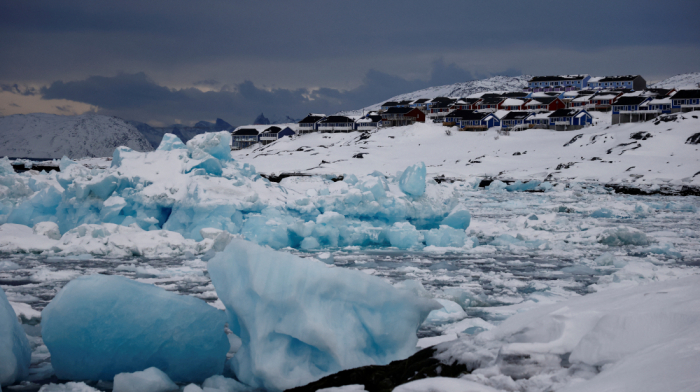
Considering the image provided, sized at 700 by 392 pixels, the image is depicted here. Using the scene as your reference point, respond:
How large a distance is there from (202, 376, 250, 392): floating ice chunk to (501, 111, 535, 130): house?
6342 cm

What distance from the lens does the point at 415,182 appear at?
628 inches

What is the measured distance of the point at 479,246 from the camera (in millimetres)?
13836

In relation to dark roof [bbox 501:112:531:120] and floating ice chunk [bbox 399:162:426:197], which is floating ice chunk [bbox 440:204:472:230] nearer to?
floating ice chunk [bbox 399:162:426:197]

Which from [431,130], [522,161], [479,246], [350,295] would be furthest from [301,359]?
[431,130]

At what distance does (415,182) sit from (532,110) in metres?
61.9

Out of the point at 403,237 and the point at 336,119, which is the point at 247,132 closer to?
the point at 336,119

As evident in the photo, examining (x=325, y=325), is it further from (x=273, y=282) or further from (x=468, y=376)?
(x=468, y=376)

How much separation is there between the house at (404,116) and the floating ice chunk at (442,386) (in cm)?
7228

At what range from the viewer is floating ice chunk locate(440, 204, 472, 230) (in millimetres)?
15703

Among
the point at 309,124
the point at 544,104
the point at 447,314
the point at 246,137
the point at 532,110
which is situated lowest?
the point at 447,314

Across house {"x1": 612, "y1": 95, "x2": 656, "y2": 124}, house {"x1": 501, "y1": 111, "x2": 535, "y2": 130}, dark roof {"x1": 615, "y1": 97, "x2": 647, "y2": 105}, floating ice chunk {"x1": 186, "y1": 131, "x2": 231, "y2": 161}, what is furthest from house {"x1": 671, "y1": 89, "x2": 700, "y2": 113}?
floating ice chunk {"x1": 186, "y1": 131, "x2": 231, "y2": 161}

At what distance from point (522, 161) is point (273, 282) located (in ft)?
142

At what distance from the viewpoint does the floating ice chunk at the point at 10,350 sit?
15.0 feet

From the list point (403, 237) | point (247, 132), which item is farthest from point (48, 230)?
point (247, 132)
